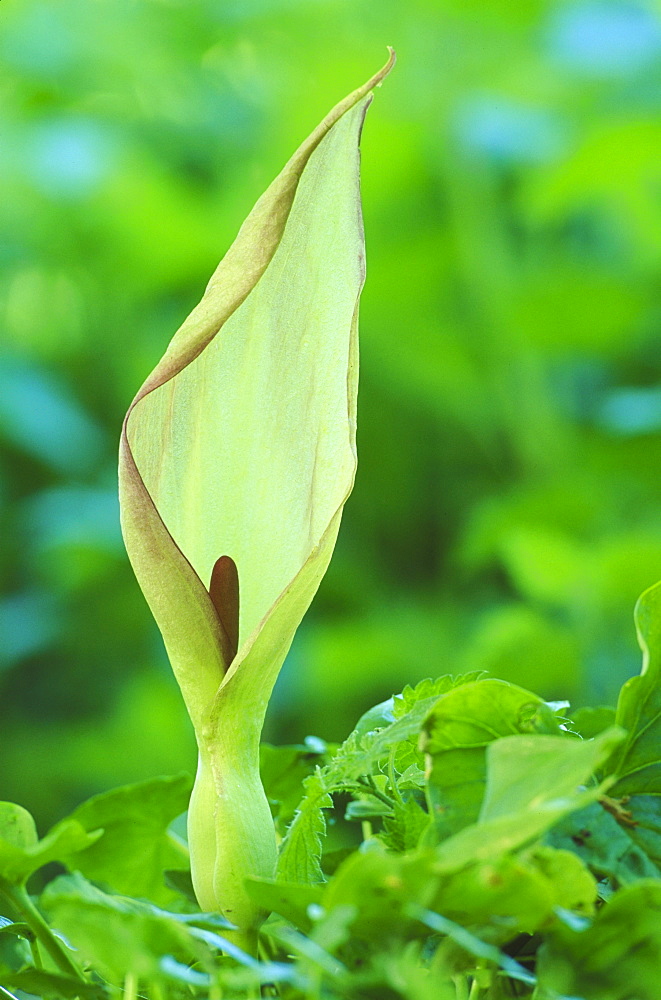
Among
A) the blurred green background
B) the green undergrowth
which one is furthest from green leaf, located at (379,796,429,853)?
the blurred green background

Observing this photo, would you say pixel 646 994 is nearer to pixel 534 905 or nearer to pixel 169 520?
pixel 534 905

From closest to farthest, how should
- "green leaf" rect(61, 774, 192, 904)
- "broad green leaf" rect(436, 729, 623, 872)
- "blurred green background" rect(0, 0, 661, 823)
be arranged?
"broad green leaf" rect(436, 729, 623, 872) < "green leaf" rect(61, 774, 192, 904) < "blurred green background" rect(0, 0, 661, 823)

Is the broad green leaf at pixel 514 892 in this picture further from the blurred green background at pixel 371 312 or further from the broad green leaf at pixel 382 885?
→ the blurred green background at pixel 371 312

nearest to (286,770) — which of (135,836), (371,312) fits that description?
(135,836)

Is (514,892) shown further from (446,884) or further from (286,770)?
(286,770)

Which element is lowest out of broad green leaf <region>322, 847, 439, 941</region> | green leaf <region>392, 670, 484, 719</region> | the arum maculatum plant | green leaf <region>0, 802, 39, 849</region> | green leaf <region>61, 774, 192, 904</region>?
green leaf <region>61, 774, 192, 904</region>

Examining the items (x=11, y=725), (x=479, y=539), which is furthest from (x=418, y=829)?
(x=11, y=725)

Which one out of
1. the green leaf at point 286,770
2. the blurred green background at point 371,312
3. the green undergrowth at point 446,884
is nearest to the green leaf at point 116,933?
the green undergrowth at point 446,884

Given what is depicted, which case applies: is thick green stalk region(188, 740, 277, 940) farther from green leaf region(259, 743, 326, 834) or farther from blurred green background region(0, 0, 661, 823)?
blurred green background region(0, 0, 661, 823)
